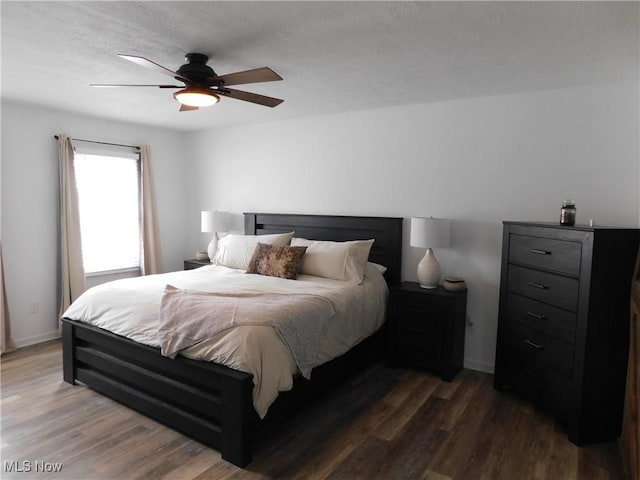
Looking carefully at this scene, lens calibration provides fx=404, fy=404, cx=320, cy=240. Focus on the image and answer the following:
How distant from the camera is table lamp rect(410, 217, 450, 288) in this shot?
131 inches

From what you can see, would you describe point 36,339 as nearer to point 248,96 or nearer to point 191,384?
point 191,384

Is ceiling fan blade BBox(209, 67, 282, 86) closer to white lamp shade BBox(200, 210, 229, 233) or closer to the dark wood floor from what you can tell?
the dark wood floor

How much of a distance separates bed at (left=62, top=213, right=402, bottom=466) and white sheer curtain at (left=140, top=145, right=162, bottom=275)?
6.20 ft

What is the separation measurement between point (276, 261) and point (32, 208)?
2529mm

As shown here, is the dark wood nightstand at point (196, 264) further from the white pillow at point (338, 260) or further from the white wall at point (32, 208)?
the white pillow at point (338, 260)

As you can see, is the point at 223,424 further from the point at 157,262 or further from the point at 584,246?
the point at 157,262

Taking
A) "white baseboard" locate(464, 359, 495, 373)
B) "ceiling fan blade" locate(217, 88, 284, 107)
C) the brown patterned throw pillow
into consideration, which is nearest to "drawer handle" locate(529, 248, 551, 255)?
"white baseboard" locate(464, 359, 495, 373)

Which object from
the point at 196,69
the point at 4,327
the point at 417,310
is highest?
the point at 196,69

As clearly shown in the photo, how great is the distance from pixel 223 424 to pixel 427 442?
4.00ft

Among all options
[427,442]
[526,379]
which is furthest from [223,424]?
[526,379]

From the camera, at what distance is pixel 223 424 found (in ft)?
7.32

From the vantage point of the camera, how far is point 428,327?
3.35 m

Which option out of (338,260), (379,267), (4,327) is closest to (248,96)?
(338,260)

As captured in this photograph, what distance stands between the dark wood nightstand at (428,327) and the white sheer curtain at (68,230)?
10.8 feet
